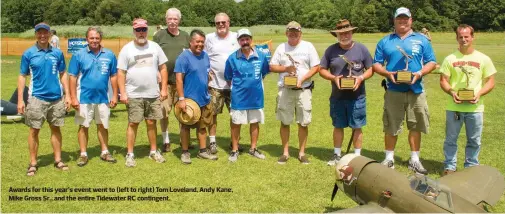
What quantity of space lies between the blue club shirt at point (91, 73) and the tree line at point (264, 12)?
65.4 m

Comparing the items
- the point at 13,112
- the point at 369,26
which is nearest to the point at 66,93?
the point at 13,112

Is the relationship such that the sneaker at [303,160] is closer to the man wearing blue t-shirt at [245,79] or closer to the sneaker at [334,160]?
the sneaker at [334,160]

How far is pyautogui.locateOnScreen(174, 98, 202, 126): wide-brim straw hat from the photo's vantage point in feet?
22.9

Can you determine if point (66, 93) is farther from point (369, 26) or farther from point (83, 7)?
point (83, 7)

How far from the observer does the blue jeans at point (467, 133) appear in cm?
632

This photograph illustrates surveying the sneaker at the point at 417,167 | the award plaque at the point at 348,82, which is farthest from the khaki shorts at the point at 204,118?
the sneaker at the point at 417,167

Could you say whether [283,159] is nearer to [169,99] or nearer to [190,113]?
[190,113]

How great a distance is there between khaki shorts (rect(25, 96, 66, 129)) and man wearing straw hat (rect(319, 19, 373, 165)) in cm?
417

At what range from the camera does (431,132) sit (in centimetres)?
958

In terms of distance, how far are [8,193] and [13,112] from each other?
536 cm

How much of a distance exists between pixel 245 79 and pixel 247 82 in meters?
0.06

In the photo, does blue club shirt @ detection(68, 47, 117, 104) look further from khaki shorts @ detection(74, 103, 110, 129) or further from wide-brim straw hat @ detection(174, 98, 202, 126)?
wide-brim straw hat @ detection(174, 98, 202, 126)

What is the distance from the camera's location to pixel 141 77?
22.2ft

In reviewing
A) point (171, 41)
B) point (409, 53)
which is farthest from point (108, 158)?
point (409, 53)
